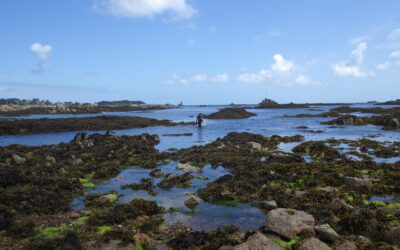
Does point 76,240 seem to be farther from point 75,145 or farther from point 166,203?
point 75,145

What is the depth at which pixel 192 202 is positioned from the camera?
433 inches

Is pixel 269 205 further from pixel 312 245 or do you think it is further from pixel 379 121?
pixel 379 121

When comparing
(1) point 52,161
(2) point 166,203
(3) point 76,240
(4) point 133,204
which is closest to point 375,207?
(2) point 166,203

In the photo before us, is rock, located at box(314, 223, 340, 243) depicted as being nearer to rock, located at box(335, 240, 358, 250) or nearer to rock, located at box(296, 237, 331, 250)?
rock, located at box(335, 240, 358, 250)

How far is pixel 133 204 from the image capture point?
1041 centimetres

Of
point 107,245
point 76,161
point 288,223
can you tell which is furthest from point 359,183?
point 76,161

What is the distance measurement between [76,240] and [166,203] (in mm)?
4308

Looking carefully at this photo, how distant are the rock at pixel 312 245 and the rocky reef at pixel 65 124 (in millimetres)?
44205

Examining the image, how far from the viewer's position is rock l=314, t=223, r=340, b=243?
23.8 ft

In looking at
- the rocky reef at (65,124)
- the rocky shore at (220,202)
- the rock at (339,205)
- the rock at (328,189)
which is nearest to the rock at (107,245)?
the rocky shore at (220,202)

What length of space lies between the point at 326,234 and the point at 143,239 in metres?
5.21

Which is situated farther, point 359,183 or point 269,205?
point 359,183

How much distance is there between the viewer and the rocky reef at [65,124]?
4122 cm

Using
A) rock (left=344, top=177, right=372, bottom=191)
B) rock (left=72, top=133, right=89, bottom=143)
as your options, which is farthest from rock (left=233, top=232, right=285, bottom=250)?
rock (left=72, top=133, right=89, bottom=143)
